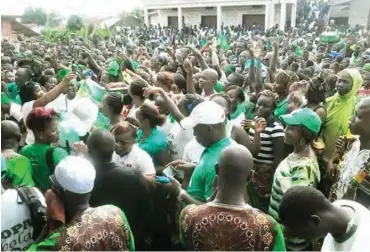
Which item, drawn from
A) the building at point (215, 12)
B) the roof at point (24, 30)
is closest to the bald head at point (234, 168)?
the roof at point (24, 30)

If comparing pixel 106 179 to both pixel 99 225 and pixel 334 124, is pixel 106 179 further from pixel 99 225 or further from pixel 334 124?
pixel 334 124

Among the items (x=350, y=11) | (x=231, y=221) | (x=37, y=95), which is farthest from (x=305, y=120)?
(x=350, y=11)

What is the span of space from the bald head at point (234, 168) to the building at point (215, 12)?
32.0 metres

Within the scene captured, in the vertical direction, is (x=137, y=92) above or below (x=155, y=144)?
above

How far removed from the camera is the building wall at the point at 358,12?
2591 centimetres

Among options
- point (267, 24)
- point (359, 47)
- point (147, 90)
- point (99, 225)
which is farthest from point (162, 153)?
point (267, 24)

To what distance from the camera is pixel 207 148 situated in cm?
268

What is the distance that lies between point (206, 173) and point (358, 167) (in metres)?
0.92

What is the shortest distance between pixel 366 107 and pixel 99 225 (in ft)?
5.99

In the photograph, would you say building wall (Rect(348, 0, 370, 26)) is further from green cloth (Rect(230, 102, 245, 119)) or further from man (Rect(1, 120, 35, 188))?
man (Rect(1, 120, 35, 188))

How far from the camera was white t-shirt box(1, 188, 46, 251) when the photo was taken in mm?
2229

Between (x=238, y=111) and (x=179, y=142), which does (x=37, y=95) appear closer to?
(x=179, y=142)

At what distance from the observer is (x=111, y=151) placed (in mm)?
2703

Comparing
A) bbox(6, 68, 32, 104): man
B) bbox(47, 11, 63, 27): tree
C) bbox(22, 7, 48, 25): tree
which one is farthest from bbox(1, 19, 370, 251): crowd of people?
bbox(22, 7, 48, 25): tree
